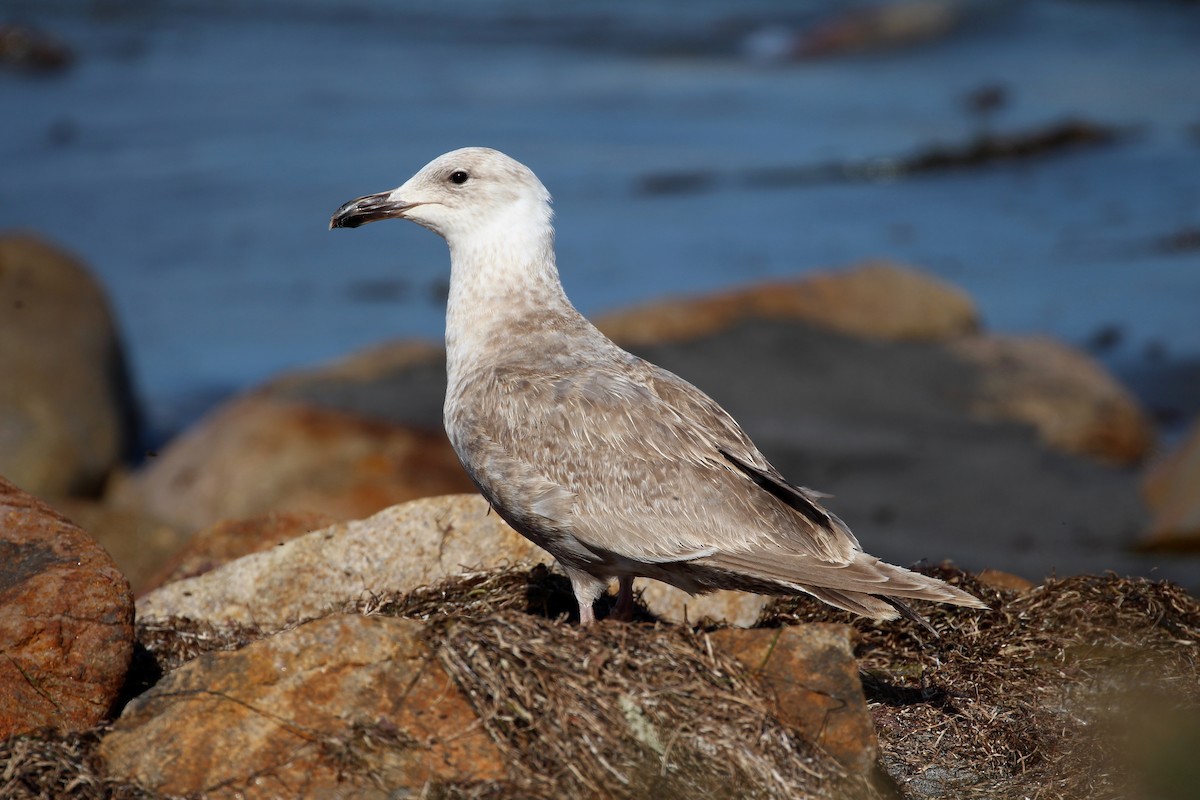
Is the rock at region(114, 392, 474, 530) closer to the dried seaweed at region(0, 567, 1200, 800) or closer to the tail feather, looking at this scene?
the dried seaweed at region(0, 567, 1200, 800)

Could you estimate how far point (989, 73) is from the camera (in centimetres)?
2144

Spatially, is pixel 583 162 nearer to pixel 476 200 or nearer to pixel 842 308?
pixel 842 308

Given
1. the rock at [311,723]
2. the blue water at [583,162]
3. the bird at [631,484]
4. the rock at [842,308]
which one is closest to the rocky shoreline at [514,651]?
the rock at [311,723]

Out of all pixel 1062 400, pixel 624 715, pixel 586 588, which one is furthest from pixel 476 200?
pixel 1062 400

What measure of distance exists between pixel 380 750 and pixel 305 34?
2293cm

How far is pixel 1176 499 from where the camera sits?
8922 mm

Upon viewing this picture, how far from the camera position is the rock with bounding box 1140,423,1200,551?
864 centimetres

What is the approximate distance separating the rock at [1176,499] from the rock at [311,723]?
20.0 ft

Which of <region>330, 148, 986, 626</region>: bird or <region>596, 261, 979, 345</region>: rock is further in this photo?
<region>596, 261, 979, 345</region>: rock

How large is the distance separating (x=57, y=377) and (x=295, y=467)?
Answer: 2502 mm

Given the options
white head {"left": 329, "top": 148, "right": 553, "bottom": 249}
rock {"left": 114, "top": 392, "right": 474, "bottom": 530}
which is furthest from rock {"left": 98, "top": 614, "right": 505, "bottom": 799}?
rock {"left": 114, "top": 392, "right": 474, "bottom": 530}

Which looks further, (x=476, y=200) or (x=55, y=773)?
(x=476, y=200)

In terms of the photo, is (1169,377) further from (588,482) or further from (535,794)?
(535,794)

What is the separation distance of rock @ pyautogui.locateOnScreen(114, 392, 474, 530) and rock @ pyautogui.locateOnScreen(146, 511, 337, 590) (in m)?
2.15
